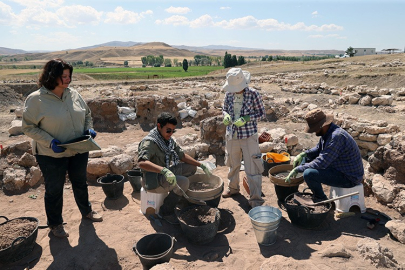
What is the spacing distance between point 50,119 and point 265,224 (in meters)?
2.78

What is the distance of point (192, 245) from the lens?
→ 3.50m

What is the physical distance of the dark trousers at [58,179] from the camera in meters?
3.32

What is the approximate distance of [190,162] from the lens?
408cm

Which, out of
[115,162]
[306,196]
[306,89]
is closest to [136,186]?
[115,162]

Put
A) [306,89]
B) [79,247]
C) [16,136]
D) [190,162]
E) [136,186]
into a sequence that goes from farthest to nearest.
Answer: [306,89] < [16,136] < [136,186] < [190,162] < [79,247]

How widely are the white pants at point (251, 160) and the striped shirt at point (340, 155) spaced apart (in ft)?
2.23

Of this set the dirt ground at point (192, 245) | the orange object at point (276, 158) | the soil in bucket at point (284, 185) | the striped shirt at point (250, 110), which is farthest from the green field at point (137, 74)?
the soil in bucket at point (284, 185)

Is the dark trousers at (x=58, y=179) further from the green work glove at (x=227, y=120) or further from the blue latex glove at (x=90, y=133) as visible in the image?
the green work glove at (x=227, y=120)

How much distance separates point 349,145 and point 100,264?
3429mm

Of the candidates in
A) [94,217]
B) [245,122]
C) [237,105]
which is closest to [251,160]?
[245,122]

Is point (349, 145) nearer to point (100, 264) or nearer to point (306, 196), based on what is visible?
point (306, 196)

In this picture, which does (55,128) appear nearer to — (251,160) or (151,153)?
(151,153)

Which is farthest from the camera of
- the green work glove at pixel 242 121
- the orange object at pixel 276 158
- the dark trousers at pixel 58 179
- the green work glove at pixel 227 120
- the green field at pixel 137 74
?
the green field at pixel 137 74

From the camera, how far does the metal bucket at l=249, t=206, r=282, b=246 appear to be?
11.0ft
